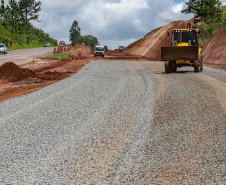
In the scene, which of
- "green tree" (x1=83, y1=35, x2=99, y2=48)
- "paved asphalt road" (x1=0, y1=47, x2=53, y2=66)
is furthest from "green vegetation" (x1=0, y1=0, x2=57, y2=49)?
"green tree" (x1=83, y1=35, x2=99, y2=48)

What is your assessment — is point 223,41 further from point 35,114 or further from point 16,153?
point 16,153

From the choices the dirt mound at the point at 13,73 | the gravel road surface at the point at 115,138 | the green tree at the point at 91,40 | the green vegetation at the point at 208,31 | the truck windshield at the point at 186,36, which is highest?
the green tree at the point at 91,40

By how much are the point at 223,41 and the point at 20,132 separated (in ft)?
109

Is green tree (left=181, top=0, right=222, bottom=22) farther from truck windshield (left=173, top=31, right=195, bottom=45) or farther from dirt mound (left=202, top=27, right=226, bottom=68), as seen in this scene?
truck windshield (left=173, top=31, right=195, bottom=45)

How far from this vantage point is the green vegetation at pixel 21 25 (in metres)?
79.0

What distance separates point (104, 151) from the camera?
5.93m

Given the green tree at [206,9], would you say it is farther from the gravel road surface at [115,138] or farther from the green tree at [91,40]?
the green tree at [91,40]

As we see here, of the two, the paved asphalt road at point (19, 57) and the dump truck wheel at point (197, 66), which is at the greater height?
the paved asphalt road at point (19, 57)

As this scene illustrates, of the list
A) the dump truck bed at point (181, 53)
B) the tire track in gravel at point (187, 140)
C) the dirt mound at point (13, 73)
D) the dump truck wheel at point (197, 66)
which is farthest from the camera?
the dump truck wheel at point (197, 66)

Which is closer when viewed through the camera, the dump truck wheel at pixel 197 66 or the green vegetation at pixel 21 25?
the dump truck wheel at pixel 197 66

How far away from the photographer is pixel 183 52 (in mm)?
18484

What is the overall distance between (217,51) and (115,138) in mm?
31011

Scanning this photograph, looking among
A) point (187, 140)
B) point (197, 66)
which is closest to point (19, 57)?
point (197, 66)

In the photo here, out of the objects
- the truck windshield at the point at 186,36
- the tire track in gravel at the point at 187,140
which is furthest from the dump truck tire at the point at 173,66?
the tire track in gravel at the point at 187,140
